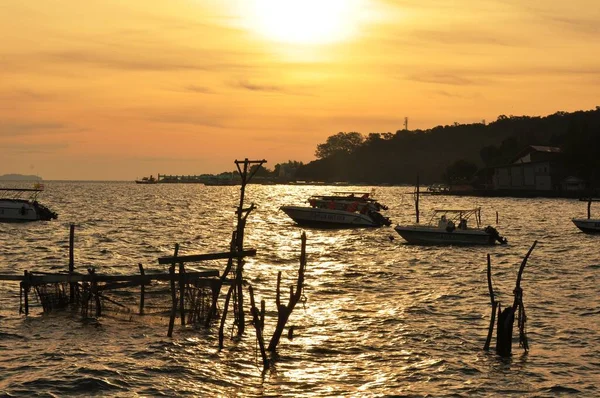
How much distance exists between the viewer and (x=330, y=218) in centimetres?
8150

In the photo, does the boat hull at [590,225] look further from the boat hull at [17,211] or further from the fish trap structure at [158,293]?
the boat hull at [17,211]

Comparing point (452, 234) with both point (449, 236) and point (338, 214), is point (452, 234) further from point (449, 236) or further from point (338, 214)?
point (338, 214)

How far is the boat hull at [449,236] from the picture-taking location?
62750 mm

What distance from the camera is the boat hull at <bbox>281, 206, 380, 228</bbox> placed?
81438 millimetres

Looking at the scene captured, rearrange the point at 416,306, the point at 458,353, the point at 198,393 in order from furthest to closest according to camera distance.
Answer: the point at 416,306 → the point at 458,353 → the point at 198,393

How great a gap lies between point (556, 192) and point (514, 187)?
1090 centimetres

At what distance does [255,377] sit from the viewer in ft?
73.3

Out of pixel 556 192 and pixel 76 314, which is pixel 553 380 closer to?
pixel 76 314

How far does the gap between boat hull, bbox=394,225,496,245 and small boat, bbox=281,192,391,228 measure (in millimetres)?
17564

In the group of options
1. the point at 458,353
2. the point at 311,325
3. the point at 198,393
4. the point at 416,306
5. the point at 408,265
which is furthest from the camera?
the point at 408,265

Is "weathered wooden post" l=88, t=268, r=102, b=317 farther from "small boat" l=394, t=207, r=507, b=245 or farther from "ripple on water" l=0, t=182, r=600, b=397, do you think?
"small boat" l=394, t=207, r=507, b=245

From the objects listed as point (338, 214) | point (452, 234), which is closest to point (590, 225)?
point (452, 234)

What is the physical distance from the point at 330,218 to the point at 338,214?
37.3 inches

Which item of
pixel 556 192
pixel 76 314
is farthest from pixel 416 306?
pixel 556 192
